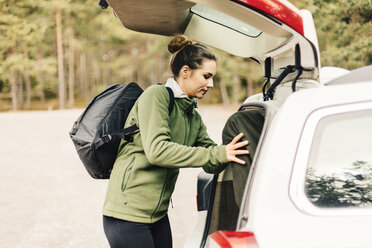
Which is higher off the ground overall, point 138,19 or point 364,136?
point 138,19

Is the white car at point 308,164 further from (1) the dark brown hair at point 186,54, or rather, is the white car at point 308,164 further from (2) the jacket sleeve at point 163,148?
(1) the dark brown hair at point 186,54

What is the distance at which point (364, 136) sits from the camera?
1.68 m

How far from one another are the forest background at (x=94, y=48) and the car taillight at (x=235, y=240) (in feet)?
54.6

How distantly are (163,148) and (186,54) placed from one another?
611mm

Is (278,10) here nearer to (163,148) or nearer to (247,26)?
(163,148)

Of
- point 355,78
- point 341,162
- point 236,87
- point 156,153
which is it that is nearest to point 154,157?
point 156,153

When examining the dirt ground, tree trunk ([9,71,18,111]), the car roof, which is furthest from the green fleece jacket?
tree trunk ([9,71,18,111])

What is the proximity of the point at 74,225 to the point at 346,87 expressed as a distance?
5.11m

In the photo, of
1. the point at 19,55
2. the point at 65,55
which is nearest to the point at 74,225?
the point at 19,55

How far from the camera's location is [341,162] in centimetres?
168

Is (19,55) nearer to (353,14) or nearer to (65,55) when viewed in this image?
(65,55)

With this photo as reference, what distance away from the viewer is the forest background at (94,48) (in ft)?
60.3

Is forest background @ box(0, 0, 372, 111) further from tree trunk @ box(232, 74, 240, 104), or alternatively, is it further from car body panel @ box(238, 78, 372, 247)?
car body panel @ box(238, 78, 372, 247)

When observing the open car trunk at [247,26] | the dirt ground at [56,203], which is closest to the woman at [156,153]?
the open car trunk at [247,26]
